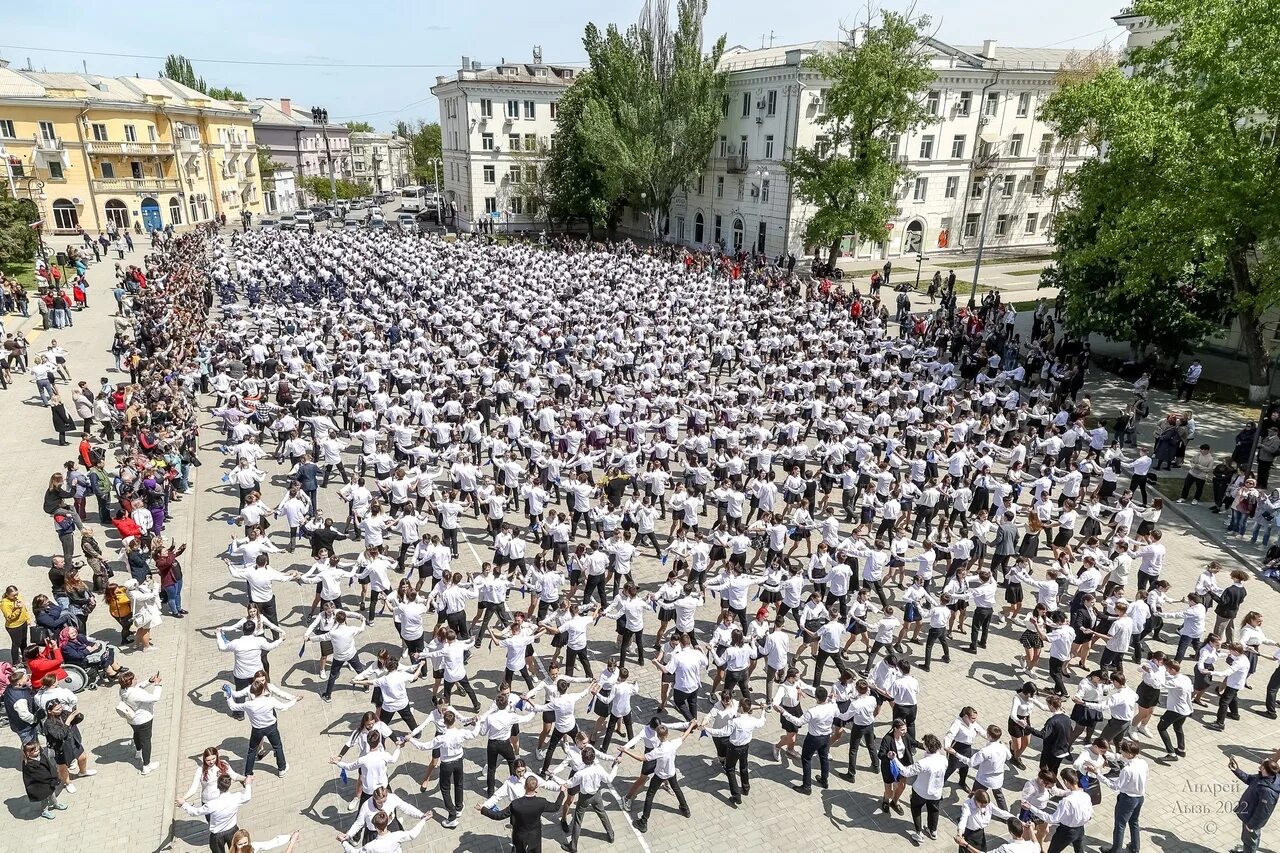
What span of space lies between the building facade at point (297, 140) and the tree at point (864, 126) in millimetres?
76103

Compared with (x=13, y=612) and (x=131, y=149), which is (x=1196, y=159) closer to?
(x=13, y=612)

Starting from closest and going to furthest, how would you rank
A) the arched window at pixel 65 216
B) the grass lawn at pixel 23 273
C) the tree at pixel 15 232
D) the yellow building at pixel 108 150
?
the tree at pixel 15 232, the grass lawn at pixel 23 273, the yellow building at pixel 108 150, the arched window at pixel 65 216

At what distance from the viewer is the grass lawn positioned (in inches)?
1486

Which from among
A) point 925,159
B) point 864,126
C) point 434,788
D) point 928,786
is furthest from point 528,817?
point 925,159

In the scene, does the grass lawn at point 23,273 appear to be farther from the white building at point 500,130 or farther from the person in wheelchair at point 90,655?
the person in wheelchair at point 90,655

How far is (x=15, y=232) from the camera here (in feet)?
120

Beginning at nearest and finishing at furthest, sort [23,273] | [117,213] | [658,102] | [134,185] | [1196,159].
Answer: [1196,159]
[23,273]
[658,102]
[134,185]
[117,213]

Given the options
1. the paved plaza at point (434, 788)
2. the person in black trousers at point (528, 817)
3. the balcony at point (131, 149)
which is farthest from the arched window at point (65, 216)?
the person in black trousers at point (528, 817)

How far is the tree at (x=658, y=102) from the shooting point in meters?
47.1

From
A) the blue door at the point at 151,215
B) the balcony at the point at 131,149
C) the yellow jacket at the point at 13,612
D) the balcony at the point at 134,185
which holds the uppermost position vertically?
the balcony at the point at 131,149

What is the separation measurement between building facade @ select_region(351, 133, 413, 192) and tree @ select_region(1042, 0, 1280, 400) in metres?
125

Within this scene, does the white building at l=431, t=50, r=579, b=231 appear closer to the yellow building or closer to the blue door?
the yellow building

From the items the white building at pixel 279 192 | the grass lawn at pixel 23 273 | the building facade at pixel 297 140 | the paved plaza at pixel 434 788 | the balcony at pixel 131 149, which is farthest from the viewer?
the building facade at pixel 297 140

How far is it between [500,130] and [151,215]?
28752mm
